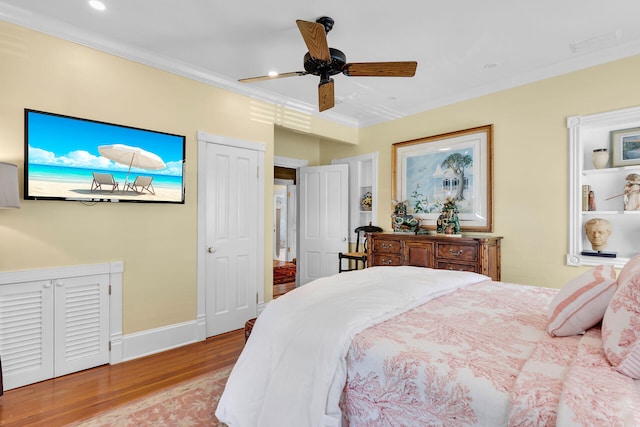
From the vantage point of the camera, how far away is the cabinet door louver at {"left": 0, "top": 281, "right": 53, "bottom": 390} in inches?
91.7

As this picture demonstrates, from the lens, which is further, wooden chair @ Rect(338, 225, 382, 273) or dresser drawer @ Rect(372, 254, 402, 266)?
wooden chair @ Rect(338, 225, 382, 273)

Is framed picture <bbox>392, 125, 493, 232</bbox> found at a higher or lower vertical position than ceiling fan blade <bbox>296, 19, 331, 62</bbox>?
lower

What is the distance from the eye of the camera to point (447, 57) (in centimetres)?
302

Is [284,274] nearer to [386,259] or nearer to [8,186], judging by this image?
[386,259]

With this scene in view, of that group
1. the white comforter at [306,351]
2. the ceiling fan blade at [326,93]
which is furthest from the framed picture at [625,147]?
the ceiling fan blade at [326,93]

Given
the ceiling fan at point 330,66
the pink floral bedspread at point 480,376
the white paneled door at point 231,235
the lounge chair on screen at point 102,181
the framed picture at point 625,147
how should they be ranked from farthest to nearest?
the white paneled door at point 231,235
the framed picture at point 625,147
the lounge chair on screen at point 102,181
the ceiling fan at point 330,66
the pink floral bedspread at point 480,376

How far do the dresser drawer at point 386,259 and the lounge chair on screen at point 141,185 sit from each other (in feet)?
8.46

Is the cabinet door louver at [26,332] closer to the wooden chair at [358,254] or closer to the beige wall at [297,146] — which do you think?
the wooden chair at [358,254]

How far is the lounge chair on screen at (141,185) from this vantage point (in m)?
2.87

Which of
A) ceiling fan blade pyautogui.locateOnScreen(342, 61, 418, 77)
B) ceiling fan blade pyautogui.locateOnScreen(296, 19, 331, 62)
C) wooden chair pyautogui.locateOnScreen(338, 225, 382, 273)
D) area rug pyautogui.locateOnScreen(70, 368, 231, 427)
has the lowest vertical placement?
area rug pyautogui.locateOnScreen(70, 368, 231, 427)

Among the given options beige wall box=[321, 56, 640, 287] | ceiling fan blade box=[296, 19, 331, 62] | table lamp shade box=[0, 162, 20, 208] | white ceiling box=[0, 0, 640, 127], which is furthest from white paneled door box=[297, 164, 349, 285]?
table lamp shade box=[0, 162, 20, 208]

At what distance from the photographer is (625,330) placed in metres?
1.04

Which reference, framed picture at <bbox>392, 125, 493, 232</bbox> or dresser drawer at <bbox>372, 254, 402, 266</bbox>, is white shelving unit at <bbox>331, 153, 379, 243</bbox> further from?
dresser drawer at <bbox>372, 254, 402, 266</bbox>

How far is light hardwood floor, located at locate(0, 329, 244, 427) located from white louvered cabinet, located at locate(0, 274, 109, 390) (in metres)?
0.10
